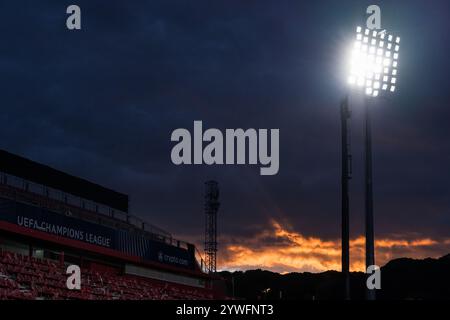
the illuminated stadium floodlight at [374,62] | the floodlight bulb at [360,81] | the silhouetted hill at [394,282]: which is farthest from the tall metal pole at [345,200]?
the silhouetted hill at [394,282]

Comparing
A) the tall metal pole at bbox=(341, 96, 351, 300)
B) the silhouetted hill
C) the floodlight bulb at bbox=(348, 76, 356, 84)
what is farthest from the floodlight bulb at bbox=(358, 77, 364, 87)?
the silhouetted hill

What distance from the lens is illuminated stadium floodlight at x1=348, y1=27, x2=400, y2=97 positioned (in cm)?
2541

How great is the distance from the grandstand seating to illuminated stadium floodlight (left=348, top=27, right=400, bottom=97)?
16335 mm

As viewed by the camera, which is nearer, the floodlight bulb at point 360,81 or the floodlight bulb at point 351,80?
the floodlight bulb at point 351,80

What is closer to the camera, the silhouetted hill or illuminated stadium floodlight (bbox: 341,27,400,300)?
illuminated stadium floodlight (bbox: 341,27,400,300)

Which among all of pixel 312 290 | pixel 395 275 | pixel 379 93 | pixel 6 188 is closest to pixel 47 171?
pixel 6 188

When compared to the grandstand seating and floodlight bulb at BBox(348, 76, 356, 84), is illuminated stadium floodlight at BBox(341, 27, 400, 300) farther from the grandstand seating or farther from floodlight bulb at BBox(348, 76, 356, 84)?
the grandstand seating

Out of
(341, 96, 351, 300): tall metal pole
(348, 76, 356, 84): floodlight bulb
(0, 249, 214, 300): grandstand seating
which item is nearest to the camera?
(341, 96, 351, 300): tall metal pole

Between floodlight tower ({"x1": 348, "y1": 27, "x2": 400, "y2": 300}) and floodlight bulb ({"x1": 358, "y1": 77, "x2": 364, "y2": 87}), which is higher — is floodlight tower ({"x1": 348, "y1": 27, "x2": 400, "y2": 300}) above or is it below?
above

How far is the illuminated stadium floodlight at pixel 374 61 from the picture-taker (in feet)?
83.4

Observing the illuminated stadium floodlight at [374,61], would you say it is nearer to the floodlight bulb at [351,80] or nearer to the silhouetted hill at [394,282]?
the floodlight bulb at [351,80]

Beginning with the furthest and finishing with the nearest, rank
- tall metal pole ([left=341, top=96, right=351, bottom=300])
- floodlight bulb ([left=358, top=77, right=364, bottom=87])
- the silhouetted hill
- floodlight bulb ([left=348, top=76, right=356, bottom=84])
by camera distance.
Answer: the silhouetted hill, floodlight bulb ([left=358, top=77, right=364, bottom=87]), floodlight bulb ([left=348, top=76, right=356, bottom=84]), tall metal pole ([left=341, top=96, right=351, bottom=300])

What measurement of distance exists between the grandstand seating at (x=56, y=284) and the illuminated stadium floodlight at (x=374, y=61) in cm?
1634

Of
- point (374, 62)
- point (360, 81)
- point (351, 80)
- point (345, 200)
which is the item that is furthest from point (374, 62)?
point (345, 200)
